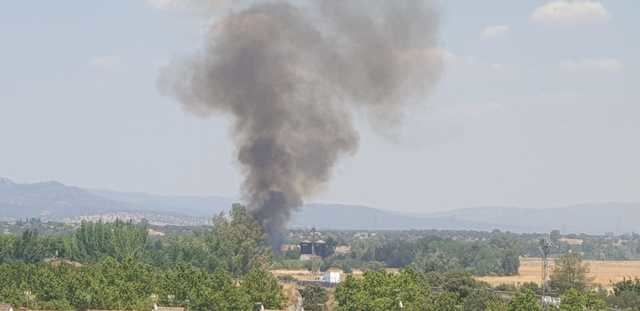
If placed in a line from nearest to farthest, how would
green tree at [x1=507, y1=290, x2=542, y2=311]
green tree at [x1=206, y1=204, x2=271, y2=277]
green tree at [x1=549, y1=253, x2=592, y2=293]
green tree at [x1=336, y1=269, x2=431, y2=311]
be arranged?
green tree at [x1=507, y1=290, x2=542, y2=311] < green tree at [x1=336, y1=269, x2=431, y2=311] < green tree at [x1=549, y1=253, x2=592, y2=293] < green tree at [x1=206, y1=204, x2=271, y2=277]

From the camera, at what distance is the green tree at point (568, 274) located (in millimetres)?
103500

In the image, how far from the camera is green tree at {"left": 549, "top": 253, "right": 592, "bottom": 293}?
104m

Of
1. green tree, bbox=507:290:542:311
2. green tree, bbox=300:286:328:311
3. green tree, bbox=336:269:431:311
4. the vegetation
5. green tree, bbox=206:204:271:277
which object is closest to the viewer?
green tree, bbox=507:290:542:311

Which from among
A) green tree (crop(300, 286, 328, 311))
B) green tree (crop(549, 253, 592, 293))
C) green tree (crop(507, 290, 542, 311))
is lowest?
green tree (crop(300, 286, 328, 311))

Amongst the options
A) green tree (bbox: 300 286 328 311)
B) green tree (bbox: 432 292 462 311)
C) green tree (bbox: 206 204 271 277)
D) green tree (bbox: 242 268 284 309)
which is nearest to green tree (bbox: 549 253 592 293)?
green tree (bbox: 300 286 328 311)

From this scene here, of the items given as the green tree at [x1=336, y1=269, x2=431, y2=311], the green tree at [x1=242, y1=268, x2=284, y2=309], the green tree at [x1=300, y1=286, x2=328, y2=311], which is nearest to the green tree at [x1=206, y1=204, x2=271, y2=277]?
the green tree at [x1=300, y1=286, x2=328, y2=311]

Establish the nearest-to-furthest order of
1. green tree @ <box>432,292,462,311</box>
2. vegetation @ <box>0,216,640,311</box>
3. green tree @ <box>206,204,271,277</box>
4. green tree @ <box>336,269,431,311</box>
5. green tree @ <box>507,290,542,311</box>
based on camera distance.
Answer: green tree @ <box>507,290,542,311</box>, green tree @ <box>432,292,462,311</box>, green tree @ <box>336,269,431,311</box>, vegetation @ <box>0,216,640,311</box>, green tree @ <box>206,204,271,277</box>

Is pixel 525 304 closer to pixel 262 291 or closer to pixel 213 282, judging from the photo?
pixel 262 291

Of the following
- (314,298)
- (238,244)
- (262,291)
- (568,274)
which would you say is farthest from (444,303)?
(238,244)

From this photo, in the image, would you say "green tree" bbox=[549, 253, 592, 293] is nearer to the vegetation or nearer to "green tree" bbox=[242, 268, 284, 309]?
the vegetation

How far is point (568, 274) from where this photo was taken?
10769cm

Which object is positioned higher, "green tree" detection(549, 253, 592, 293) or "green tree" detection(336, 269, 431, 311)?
"green tree" detection(549, 253, 592, 293)

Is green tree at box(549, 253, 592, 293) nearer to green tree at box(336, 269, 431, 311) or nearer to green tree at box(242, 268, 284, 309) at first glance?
green tree at box(336, 269, 431, 311)

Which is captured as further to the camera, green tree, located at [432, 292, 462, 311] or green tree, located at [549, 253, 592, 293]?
green tree, located at [549, 253, 592, 293]
